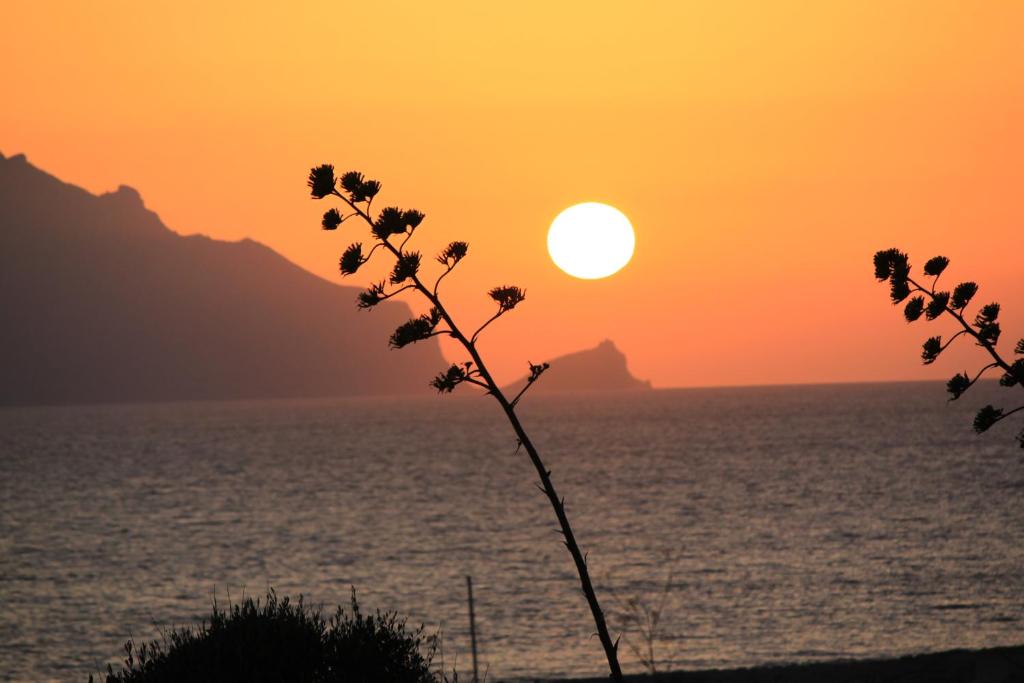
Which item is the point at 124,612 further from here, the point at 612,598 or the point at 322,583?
the point at 612,598

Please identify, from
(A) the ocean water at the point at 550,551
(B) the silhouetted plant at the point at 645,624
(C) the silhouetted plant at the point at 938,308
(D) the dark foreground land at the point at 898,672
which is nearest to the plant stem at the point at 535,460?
(C) the silhouetted plant at the point at 938,308

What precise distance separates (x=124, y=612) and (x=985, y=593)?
29889mm

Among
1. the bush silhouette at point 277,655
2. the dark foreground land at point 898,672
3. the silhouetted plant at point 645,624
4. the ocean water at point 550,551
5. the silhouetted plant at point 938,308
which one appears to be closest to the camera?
the silhouetted plant at point 938,308

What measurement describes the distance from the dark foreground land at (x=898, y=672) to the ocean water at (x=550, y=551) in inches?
247

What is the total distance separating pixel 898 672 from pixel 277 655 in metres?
14.9

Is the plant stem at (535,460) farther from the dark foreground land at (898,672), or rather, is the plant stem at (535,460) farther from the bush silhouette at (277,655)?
the dark foreground land at (898,672)

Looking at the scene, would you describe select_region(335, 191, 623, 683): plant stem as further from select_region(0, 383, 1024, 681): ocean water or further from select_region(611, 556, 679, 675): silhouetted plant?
select_region(611, 556, 679, 675): silhouetted plant

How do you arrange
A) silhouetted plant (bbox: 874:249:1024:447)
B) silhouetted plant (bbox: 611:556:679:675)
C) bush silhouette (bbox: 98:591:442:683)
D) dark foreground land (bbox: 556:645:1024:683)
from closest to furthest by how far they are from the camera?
silhouetted plant (bbox: 874:249:1024:447), bush silhouette (bbox: 98:591:442:683), dark foreground land (bbox: 556:645:1024:683), silhouetted plant (bbox: 611:556:679:675)

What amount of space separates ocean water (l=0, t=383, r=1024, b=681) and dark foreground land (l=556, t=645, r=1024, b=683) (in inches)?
247

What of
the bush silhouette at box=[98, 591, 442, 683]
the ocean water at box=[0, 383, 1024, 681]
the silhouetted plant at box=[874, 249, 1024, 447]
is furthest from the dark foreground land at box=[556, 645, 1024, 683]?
the silhouetted plant at box=[874, 249, 1024, 447]

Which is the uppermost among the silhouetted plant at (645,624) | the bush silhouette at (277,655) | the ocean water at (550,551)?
the ocean water at (550,551)

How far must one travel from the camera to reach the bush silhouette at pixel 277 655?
13742 millimetres

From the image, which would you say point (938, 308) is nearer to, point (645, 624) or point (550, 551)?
point (645, 624)

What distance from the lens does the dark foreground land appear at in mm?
22922
